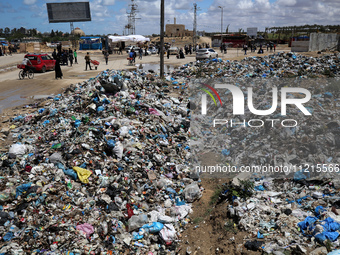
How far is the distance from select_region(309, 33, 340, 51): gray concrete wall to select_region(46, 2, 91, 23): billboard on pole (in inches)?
1720

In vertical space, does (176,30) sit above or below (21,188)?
above

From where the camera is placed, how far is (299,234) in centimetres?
447

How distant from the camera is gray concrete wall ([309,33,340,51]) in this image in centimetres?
3119

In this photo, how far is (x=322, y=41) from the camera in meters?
33.0

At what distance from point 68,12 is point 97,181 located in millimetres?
58929

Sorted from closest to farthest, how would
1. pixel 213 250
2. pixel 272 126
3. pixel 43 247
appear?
pixel 43 247 → pixel 213 250 → pixel 272 126

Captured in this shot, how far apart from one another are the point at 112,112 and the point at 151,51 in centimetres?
3207

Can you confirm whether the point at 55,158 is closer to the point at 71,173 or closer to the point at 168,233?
the point at 71,173

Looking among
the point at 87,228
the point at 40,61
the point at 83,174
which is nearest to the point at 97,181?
the point at 83,174

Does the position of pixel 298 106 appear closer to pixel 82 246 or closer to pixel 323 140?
pixel 323 140

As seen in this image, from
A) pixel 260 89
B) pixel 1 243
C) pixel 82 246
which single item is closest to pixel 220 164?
pixel 82 246

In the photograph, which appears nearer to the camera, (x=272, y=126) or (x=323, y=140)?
(x=323, y=140)

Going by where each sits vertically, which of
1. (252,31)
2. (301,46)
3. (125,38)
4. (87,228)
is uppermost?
(252,31)

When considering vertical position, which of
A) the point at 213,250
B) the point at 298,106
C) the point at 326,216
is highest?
the point at 298,106
